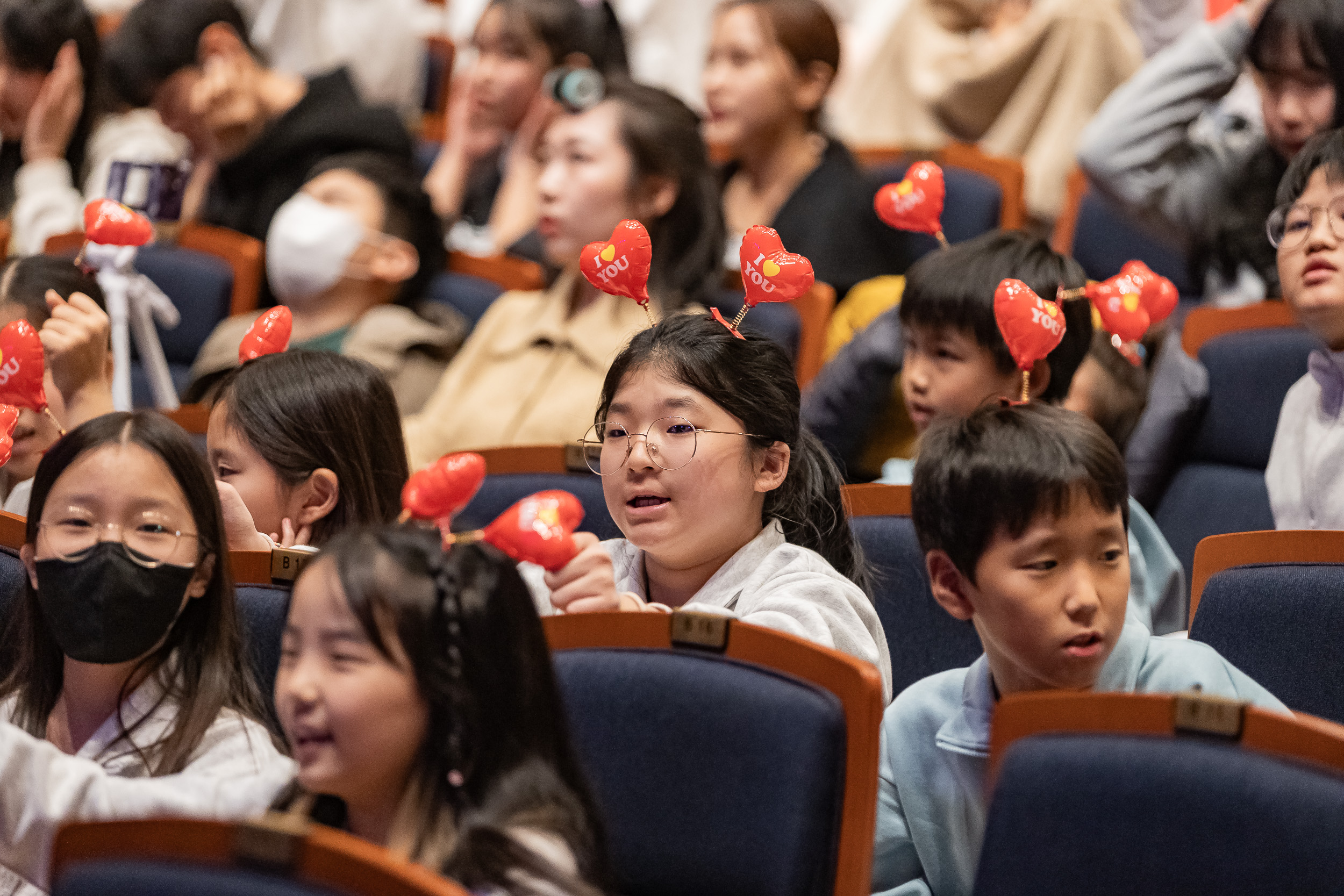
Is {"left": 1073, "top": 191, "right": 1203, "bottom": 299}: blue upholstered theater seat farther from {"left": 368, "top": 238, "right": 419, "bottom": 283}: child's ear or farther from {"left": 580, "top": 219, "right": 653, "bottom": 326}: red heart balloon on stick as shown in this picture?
{"left": 580, "top": 219, "right": 653, "bottom": 326}: red heart balloon on stick

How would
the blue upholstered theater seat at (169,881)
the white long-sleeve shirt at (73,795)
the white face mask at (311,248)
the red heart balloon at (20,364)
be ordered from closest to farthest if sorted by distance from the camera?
the blue upholstered theater seat at (169,881) < the white long-sleeve shirt at (73,795) < the red heart balloon at (20,364) < the white face mask at (311,248)

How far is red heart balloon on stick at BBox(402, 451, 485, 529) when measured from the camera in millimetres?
1388

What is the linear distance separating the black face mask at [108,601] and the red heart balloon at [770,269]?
782 mm

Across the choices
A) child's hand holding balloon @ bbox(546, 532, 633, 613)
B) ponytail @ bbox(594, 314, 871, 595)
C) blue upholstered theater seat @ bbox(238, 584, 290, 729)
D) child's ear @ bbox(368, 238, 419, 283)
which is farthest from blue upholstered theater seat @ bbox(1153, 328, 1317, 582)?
→ child's ear @ bbox(368, 238, 419, 283)

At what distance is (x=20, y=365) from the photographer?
6.13 ft

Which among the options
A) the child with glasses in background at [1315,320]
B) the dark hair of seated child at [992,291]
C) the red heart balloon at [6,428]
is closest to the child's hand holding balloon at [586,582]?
the red heart balloon at [6,428]

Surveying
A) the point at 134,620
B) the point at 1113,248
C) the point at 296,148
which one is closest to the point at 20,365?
the point at 134,620

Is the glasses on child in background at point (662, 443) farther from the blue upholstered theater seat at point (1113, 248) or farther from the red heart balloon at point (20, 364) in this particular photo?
the blue upholstered theater seat at point (1113, 248)

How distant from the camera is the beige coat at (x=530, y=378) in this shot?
9.50ft

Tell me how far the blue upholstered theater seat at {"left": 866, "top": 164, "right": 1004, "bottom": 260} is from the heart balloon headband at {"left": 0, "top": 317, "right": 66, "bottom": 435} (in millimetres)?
1978

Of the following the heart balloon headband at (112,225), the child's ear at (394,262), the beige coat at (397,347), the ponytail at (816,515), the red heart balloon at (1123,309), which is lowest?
the beige coat at (397,347)

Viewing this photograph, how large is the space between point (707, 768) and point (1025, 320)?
0.75 metres

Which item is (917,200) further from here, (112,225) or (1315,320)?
(112,225)

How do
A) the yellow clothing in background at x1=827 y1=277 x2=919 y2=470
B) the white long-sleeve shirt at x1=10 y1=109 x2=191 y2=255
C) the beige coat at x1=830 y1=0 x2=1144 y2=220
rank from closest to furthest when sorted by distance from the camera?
1. the yellow clothing in background at x1=827 y1=277 x2=919 y2=470
2. the white long-sleeve shirt at x1=10 y1=109 x2=191 y2=255
3. the beige coat at x1=830 y1=0 x2=1144 y2=220
